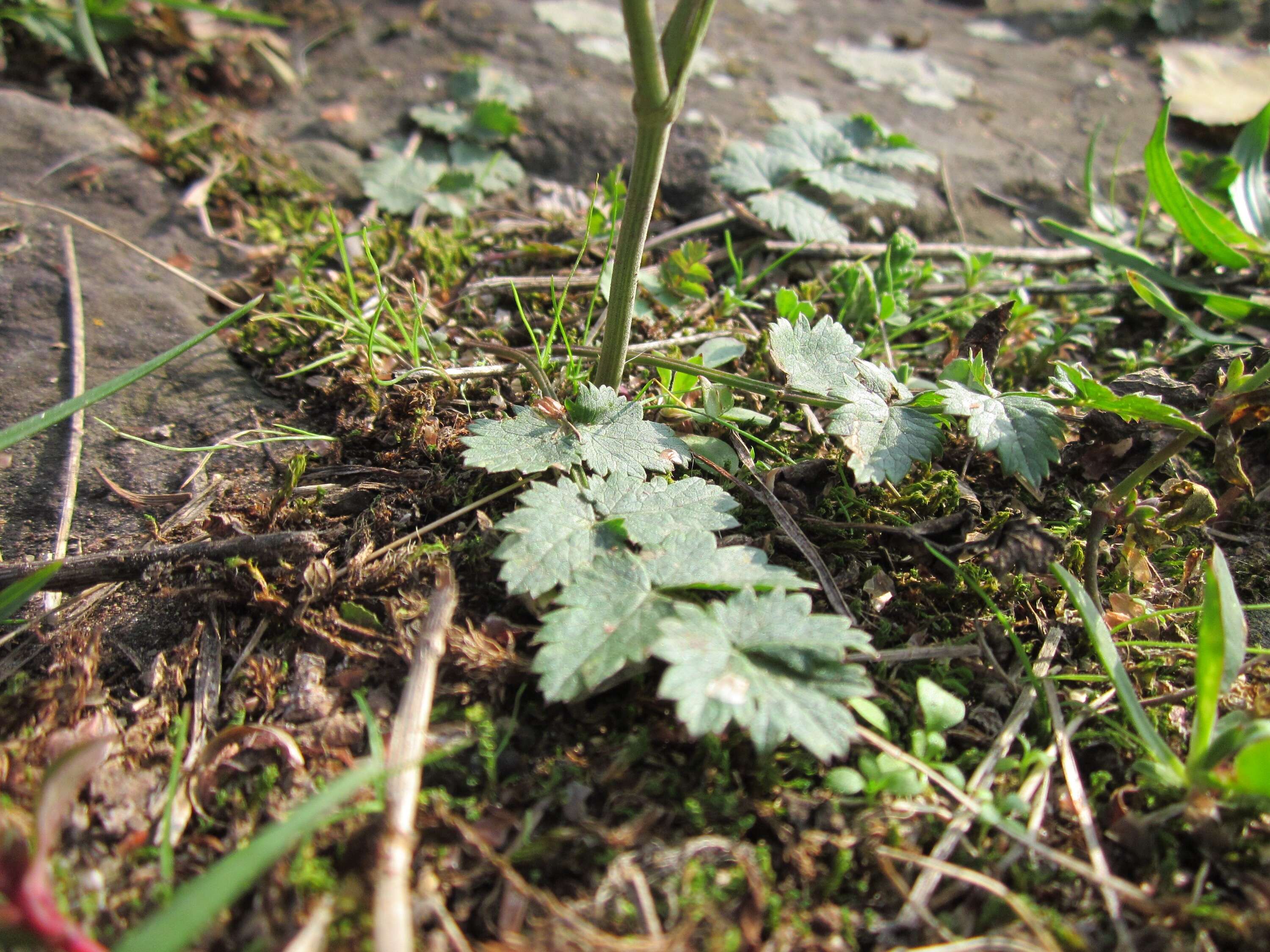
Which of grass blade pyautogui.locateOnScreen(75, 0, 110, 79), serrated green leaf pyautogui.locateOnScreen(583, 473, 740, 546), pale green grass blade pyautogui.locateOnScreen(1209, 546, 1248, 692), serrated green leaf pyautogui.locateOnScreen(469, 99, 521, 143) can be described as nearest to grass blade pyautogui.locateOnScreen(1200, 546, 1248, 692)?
pale green grass blade pyautogui.locateOnScreen(1209, 546, 1248, 692)

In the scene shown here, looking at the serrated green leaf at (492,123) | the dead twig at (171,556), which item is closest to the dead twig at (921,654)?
the dead twig at (171,556)

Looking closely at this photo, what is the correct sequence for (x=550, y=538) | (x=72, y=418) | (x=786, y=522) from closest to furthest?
(x=550, y=538) → (x=786, y=522) → (x=72, y=418)

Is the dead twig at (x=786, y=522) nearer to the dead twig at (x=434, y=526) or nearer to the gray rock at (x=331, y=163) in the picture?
the dead twig at (x=434, y=526)

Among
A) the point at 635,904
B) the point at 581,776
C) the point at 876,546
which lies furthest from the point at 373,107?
the point at 635,904

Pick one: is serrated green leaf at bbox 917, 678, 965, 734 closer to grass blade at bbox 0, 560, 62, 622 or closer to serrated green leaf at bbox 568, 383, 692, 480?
serrated green leaf at bbox 568, 383, 692, 480

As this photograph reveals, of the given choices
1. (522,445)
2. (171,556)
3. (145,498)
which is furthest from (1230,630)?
(145,498)

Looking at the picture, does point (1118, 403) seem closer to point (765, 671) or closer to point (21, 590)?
point (765, 671)
